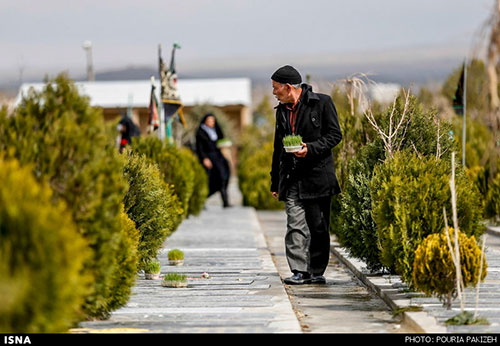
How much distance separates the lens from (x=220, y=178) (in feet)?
75.3

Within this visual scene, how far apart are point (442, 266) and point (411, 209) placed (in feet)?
3.57

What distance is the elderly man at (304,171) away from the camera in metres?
9.55

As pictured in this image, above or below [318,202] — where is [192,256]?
below

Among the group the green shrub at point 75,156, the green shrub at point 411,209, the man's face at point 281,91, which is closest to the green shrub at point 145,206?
the man's face at point 281,91

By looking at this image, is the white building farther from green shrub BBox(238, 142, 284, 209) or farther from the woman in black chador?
the woman in black chador

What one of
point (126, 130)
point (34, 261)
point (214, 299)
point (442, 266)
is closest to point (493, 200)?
point (126, 130)

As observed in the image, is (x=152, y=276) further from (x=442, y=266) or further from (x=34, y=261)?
(x=34, y=261)

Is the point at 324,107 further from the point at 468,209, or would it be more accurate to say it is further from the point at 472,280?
the point at 472,280

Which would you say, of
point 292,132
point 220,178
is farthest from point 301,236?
point 220,178

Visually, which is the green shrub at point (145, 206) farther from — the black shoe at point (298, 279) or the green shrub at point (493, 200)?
the green shrub at point (493, 200)

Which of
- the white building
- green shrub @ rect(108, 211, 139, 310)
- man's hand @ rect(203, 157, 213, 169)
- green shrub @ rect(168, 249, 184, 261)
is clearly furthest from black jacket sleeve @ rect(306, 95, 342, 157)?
the white building

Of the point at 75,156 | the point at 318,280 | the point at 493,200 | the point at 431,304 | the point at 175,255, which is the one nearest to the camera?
the point at 75,156

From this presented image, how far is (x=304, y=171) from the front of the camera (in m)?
9.55

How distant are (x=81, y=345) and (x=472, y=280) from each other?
2986 mm
